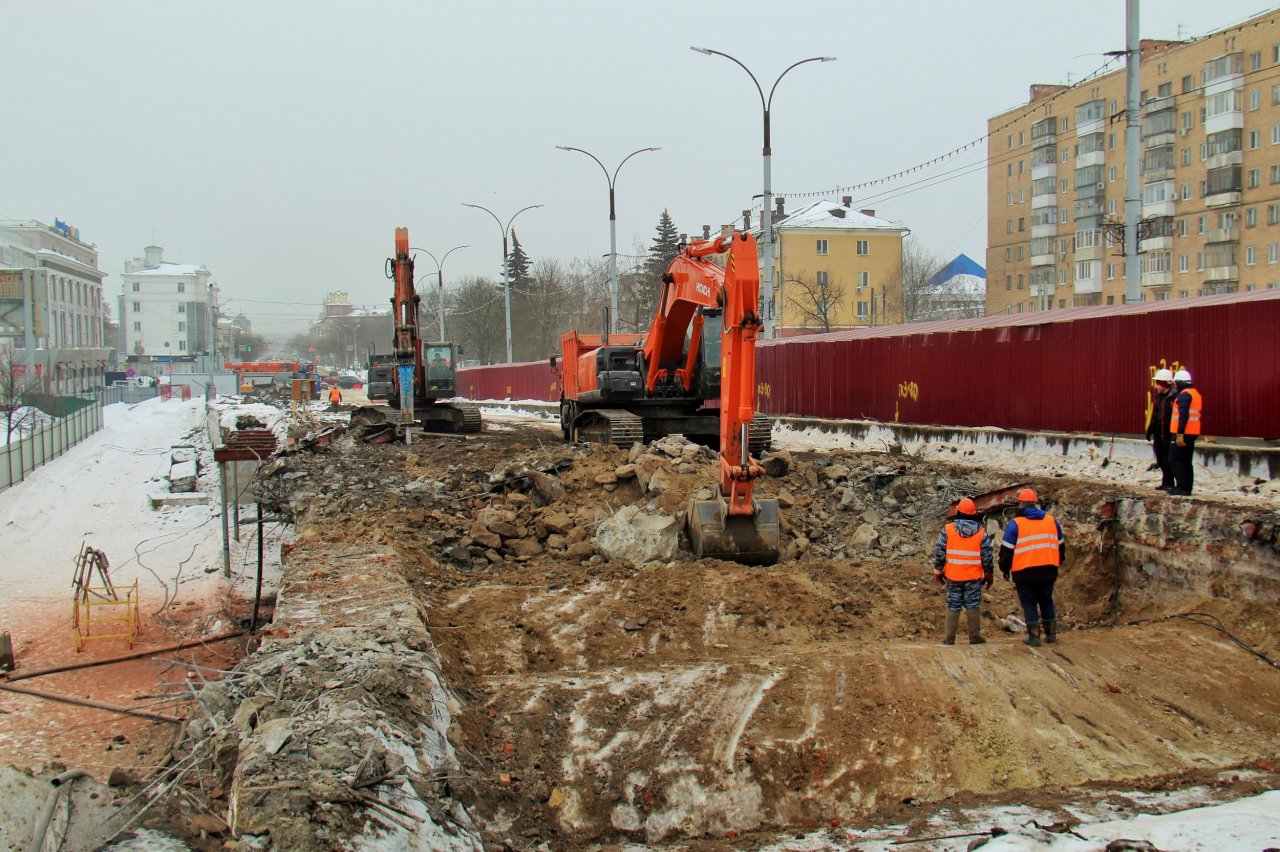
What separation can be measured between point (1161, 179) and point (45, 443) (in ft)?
170

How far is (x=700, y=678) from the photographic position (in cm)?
733

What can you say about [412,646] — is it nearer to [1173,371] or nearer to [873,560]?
[873,560]

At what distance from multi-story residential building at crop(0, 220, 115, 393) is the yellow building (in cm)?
4395

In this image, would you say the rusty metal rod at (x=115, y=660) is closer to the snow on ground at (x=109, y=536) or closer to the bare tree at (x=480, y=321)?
the snow on ground at (x=109, y=536)

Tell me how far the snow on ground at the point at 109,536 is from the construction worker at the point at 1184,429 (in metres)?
12.8

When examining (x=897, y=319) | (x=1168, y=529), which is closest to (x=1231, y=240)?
(x=897, y=319)

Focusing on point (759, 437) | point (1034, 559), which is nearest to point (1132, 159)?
point (759, 437)

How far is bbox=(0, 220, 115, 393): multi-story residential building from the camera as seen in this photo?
174ft

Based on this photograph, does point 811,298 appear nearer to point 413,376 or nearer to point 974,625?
point 413,376

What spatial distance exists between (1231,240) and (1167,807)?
158ft

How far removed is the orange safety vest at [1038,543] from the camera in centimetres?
813

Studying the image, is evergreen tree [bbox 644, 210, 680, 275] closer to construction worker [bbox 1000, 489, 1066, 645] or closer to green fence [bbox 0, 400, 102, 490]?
green fence [bbox 0, 400, 102, 490]

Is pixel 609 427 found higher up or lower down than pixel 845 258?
lower down

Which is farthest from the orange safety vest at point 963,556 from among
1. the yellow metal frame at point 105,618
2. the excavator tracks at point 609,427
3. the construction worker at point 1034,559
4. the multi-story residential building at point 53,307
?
the multi-story residential building at point 53,307
